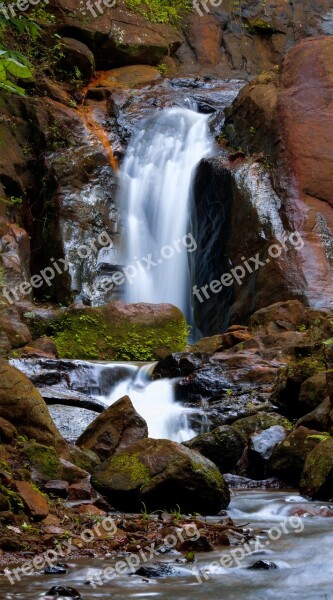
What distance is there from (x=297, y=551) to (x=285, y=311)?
27.0ft

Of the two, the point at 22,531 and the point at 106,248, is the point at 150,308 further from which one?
the point at 22,531

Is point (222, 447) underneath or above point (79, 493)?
above

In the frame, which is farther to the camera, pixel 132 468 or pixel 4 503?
pixel 132 468

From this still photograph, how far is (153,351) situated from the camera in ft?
Answer: 43.1

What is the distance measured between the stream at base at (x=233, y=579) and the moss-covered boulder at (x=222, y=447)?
2724 mm

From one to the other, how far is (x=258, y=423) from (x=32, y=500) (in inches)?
169

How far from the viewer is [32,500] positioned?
185 inches

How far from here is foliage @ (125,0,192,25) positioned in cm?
2397

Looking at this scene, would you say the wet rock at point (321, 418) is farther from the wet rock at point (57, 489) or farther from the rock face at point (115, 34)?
the rock face at point (115, 34)

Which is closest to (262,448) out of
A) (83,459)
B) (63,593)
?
(83,459)

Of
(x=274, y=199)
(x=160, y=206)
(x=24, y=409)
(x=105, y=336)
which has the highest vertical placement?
(x=160, y=206)

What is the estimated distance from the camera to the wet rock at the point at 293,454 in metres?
6.93

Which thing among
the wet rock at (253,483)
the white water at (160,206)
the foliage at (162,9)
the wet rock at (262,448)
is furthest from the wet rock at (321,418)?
the foliage at (162,9)

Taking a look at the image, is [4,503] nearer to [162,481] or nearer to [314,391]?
A: [162,481]
